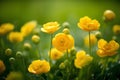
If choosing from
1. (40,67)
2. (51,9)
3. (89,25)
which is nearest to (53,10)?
(51,9)

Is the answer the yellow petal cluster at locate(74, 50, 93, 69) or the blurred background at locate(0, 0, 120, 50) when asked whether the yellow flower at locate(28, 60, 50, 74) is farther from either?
the blurred background at locate(0, 0, 120, 50)

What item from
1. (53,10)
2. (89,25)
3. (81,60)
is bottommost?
(53,10)

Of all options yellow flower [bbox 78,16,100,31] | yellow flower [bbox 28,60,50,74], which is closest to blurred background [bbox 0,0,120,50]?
yellow flower [bbox 78,16,100,31]

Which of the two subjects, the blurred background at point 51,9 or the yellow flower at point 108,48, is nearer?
the yellow flower at point 108,48

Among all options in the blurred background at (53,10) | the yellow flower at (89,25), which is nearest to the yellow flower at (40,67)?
the yellow flower at (89,25)

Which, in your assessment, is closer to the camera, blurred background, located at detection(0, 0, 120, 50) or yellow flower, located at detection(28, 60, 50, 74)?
yellow flower, located at detection(28, 60, 50, 74)

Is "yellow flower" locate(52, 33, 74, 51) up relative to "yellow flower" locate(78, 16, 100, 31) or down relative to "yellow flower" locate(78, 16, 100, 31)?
down

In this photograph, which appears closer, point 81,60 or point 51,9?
point 81,60

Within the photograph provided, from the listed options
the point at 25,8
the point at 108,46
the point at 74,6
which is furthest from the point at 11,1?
the point at 108,46

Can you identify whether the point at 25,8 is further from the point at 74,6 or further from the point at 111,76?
the point at 111,76

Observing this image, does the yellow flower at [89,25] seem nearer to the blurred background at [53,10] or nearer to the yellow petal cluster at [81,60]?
the yellow petal cluster at [81,60]

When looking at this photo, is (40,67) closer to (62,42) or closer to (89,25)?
(62,42)
